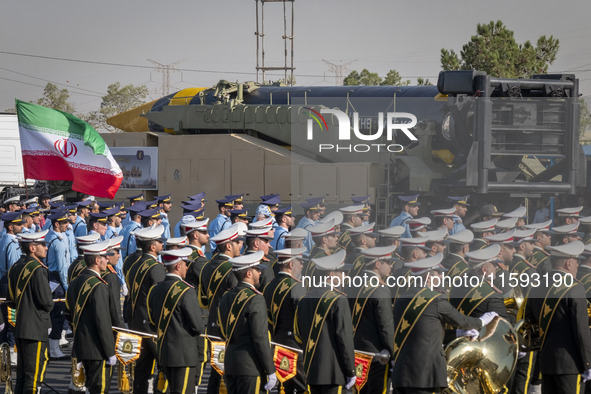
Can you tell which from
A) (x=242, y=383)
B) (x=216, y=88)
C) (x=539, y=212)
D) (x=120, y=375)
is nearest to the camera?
(x=242, y=383)

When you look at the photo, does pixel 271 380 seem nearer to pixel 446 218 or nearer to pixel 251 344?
pixel 251 344

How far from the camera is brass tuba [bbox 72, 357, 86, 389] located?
8578 mm

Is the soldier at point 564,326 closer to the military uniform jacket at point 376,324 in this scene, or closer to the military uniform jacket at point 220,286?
the military uniform jacket at point 376,324

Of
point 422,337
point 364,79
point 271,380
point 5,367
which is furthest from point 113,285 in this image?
point 364,79

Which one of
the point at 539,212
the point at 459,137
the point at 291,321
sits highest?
the point at 459,137

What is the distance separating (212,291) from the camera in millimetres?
9031

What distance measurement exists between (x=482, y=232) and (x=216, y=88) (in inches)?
561

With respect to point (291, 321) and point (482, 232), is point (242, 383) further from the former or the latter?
point (482, 232)

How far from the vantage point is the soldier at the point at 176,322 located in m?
7.71

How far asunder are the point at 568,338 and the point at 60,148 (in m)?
7.74

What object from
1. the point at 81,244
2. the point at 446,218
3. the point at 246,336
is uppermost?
the point at 446,218

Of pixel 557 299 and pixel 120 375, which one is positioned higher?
pixel 557 299

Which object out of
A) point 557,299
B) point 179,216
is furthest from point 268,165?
point 557,299

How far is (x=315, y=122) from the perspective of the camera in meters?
16.6
